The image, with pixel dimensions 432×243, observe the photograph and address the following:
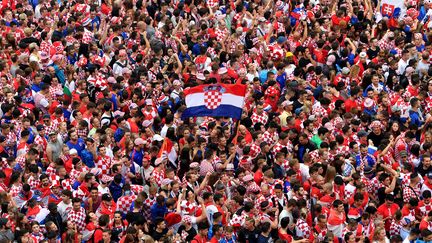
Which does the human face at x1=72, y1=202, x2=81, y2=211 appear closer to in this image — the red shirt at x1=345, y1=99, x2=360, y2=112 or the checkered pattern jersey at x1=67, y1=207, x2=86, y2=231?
the checkered pattern jersey at x1=67, y1=207, x2=86, y2=231

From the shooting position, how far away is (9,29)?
93.1ft

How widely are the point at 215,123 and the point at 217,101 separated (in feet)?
1.86

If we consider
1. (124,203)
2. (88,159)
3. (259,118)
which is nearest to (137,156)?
(88,159)

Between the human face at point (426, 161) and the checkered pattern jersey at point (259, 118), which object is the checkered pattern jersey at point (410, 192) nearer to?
the human face at point (426, 161)

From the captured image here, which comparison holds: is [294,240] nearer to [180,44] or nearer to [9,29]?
[180,44]

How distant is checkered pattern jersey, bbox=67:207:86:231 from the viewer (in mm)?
19750

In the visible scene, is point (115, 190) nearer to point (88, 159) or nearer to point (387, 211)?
point (88, 159)

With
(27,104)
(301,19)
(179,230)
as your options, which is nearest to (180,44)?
(301,19)

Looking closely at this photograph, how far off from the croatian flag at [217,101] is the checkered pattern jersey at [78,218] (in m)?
4.05

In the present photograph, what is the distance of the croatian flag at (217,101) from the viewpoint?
2302 centimetres

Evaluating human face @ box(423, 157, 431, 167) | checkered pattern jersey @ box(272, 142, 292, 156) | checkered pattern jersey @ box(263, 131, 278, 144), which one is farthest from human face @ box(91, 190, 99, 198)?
human face @ box(423, 157, 431, 167)

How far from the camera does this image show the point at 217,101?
23.1 metres

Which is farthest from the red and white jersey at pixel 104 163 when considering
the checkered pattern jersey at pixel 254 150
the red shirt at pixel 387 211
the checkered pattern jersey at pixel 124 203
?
the red shirt at pixel 387 211

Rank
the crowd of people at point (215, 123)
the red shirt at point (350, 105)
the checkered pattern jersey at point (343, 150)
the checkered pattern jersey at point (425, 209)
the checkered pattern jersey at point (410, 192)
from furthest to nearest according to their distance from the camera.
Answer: the red shirt at point (350, 105)
the checkered pattern jersey at point (343, 150)
the checkered pattern jersey at point (410, 192)
the checkered pattern jersey at point (425, 209)
the crowd of people at point (215, 123)
